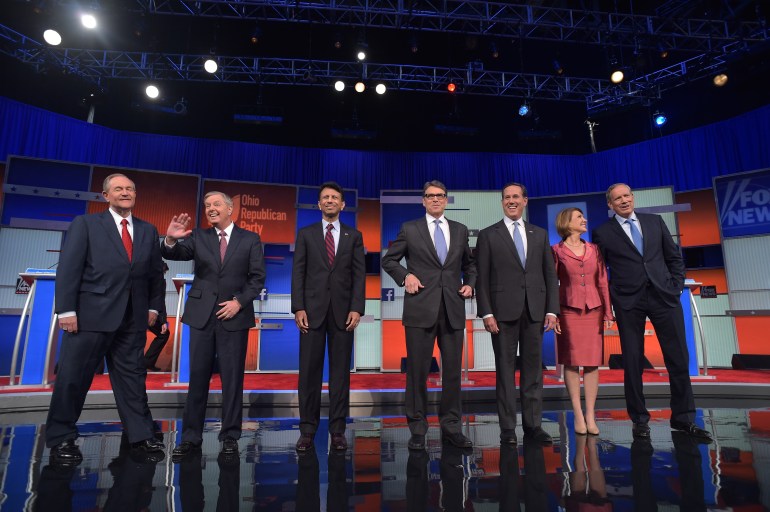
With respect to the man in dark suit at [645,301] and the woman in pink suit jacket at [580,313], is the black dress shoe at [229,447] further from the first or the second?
the man in dark suit at [645,301]

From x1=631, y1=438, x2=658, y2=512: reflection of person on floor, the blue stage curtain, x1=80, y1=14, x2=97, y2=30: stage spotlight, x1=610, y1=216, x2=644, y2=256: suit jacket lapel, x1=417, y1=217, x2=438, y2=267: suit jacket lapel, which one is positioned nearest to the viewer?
x1=631, y1=438, x2=658, y2=512: reflection of person on floor

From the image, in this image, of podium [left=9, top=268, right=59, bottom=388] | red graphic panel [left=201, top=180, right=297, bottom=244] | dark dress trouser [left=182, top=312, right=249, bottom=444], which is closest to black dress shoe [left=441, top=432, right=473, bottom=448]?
dark dress trouser [left=182, top=312, right=249, bottom=444]

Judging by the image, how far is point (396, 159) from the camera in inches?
384

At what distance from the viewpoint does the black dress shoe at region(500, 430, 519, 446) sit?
8.93ft

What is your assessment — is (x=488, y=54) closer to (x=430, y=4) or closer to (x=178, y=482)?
(x=430, y=4)

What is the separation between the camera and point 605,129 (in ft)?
34.6

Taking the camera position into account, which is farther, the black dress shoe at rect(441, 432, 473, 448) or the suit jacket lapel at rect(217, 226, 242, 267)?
the suit jacket lapel at rect(217, 226, 242, 267)

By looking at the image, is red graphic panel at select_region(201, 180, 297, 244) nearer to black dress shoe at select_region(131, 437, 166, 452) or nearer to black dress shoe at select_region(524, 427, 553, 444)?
black dress shoe at select_region(131, 437, 166, 452)

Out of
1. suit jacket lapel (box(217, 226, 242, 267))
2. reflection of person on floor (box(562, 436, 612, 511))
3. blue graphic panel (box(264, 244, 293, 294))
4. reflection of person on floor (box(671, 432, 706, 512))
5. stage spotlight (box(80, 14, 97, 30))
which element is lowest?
reflection of person on floor (box(562, 436, 612, 511))

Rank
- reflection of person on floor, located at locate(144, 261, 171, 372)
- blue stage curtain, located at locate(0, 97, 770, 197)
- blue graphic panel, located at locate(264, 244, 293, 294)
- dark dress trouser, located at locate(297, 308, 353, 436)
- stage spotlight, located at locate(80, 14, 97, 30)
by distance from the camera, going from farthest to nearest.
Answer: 1. blue graphic panel, located at locate(264, 244, 293, 294)
2. blue stage curtain, located at locate(0, 97, 770, 197)
3. stage spotlight, located at locate(80, 14, 97, 30)
4. reflection of person on floor, located at locate(144, 261, 171, 372)
5. dark dress trouser, located at locate(297, 308, 353, 436)

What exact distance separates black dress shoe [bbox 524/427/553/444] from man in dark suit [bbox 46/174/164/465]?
91.3 inches

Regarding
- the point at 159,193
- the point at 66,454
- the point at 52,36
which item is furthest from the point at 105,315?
the point at 52,36

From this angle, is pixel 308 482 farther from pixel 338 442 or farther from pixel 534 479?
pixel 534 479

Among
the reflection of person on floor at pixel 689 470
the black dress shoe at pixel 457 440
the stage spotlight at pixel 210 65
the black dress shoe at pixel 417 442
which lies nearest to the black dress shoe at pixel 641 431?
the reflection of person on floor at pixel 689 470
